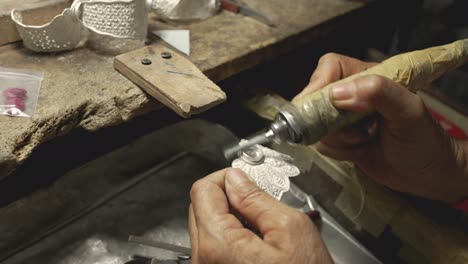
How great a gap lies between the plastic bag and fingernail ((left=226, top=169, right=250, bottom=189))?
1.76ft

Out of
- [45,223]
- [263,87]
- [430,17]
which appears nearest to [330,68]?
[263,87]

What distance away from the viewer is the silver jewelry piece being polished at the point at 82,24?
1.20 meters

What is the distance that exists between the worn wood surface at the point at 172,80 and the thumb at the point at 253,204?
0.75ft

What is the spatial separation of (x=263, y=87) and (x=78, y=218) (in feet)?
2.70

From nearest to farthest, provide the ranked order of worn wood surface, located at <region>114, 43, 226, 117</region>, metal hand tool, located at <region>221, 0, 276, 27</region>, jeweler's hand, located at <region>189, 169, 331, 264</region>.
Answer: jeweler's hand, located at <region>189, 169, 331, 264</region> → worn wood surface, located at <region>114, 43, 226, 117</region> → metal hand tool, located at <region>221, 0, 276, 27</region>

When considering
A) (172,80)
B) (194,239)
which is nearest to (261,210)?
(194,239)

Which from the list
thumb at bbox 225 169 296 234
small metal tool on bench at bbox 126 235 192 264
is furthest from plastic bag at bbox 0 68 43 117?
thumb at bbox 225 169 296 234

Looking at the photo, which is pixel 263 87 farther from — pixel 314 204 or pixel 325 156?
pixel 314 204

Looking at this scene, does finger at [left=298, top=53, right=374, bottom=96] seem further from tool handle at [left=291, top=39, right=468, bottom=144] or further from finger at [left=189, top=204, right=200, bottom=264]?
finger at [left=189, top=204, right=200, bottom=264]

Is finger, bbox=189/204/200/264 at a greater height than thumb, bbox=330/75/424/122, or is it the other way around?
thumb, bbox=330/75/424/122

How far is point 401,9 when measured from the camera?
6.08 feet

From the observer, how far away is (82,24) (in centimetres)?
127

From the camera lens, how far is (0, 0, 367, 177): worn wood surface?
1029 mm

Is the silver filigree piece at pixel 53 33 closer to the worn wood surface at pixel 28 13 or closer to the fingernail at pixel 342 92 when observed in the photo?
the worn wood surface at pixel 28 13
